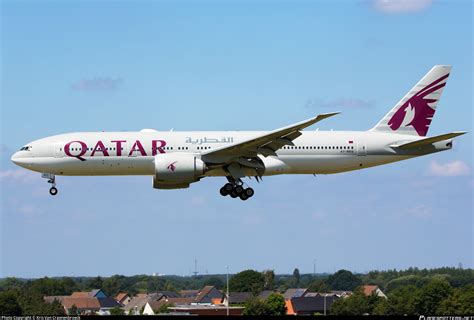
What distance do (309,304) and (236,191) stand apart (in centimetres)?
5044

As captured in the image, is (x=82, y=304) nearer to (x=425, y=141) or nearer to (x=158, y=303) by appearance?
(x=158, y=303)

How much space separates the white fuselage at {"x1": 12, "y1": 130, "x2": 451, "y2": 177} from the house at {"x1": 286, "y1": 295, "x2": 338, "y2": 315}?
45.0 metres

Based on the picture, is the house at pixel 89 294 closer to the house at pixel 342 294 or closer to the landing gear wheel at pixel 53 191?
the house at pixel 342 294

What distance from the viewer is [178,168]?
55.6 metres

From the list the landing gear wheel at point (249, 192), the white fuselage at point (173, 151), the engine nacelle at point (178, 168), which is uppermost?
the white fuselage at point (173, 151)

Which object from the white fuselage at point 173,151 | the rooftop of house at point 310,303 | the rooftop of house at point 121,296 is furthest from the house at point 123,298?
the white fuselage at point 173,151

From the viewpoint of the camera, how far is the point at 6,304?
76.6 metres

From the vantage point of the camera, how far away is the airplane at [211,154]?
5625 cm

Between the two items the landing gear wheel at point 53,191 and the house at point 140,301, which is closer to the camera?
the landing gear wheel at point 53,191

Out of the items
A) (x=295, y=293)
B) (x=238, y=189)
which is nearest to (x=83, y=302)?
(x=295, y=293)

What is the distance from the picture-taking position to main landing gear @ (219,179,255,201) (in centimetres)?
5794

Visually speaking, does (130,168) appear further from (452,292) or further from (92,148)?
(452,292)

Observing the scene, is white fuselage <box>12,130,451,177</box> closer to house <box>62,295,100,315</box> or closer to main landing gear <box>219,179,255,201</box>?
main landing gear <box>219,179,255,201</box>

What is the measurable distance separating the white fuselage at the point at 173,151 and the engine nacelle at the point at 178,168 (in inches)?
27.6
